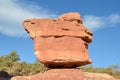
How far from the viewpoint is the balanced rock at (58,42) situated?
29156 millimetres

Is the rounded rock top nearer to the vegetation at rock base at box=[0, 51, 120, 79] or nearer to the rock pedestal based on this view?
the rock pedestal

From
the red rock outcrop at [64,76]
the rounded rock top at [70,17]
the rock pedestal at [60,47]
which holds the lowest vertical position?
the red rock outcrop at [64,76]

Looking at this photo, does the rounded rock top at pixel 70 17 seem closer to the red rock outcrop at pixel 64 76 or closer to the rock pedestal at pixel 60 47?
the rock pedestal at pixel 60 47

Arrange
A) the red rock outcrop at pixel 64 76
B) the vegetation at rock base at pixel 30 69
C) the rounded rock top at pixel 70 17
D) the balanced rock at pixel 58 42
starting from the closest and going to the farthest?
the red rock outcrop at pixel 64 76, the balanced rock at pixel 58 42, the rounded rock top at pixel 70 17, the vegetation at rock base at pixel 30 69

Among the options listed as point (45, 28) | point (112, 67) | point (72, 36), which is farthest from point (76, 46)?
point (112, 67)

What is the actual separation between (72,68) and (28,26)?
5239mm

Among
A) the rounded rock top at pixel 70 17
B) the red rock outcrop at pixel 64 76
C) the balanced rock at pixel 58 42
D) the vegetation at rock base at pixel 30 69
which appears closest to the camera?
the red rock outcrop at pixel 64 76

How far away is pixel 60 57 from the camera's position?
2902 centimetres

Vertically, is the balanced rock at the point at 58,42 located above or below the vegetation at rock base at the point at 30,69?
below

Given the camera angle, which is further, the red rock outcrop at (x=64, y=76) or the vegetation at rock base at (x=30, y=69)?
the vegetation at rock base at (x=30, y=69)

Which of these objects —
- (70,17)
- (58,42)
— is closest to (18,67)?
(70,17)

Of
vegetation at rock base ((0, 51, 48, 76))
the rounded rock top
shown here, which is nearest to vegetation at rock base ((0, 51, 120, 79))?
vegetation at rock base ((0, 51, 48, 76))

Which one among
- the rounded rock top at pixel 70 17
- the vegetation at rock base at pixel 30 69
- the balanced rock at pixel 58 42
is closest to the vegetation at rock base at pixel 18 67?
the vegetation at rock base at pixel 30 69

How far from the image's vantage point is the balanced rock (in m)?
29.2
